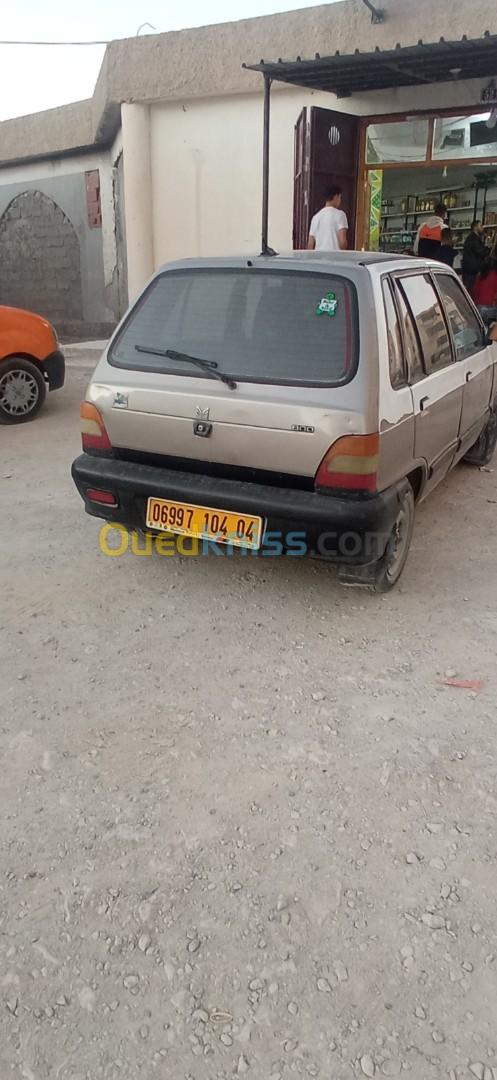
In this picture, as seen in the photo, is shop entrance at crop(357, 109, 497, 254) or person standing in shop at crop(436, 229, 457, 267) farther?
person standing in shop at crop(436, 229, 457, 267)

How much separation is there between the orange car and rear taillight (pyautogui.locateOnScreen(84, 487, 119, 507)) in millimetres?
3786

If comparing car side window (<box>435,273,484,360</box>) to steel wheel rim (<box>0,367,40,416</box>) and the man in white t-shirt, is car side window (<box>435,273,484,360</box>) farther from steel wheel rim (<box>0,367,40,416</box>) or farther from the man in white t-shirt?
steel wheel rim (<box>0,367,40,416</box>)

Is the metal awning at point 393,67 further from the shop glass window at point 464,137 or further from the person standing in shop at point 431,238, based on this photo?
the person standing in shop at point 431,238

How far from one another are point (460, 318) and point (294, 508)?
7.34 ft

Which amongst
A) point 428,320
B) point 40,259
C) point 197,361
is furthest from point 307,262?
point 40,259

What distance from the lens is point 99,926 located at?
1.94 meters

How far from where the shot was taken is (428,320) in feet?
13.2

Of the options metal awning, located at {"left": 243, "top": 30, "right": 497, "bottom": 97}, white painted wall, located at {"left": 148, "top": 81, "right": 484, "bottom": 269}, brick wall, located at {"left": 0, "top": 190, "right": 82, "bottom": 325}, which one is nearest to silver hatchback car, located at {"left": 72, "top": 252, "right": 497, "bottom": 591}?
metal awning, located at {"left": 243, "top": 30, "right": 497, "bottom": 97}

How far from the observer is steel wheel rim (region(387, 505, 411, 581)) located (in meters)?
3.62

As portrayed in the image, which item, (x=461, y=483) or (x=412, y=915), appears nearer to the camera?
(x=412, y=915)

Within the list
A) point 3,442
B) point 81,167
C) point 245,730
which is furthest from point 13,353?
point 81,167

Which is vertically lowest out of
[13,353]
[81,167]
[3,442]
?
[3,442]

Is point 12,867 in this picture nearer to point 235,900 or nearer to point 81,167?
point 235,900

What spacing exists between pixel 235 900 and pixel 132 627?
1568 millimetres
